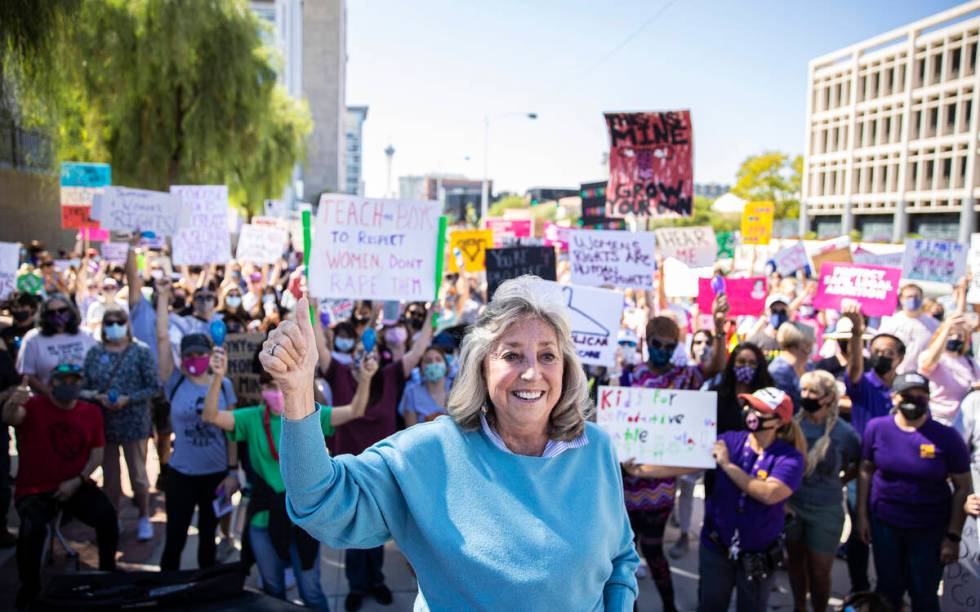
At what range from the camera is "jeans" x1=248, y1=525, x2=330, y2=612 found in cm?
414

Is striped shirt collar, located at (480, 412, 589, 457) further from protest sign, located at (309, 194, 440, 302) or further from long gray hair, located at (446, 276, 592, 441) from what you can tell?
protest sign, located at (309, 194, 440, 302)

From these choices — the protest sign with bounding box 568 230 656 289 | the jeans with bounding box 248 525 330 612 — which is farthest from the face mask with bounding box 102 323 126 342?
the protest sign with bounding box 568 230 656 289

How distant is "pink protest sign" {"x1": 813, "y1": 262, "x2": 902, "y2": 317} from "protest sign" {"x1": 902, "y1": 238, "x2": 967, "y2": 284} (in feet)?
8.36

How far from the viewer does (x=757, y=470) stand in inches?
152

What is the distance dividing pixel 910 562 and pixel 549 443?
3292 millimetres

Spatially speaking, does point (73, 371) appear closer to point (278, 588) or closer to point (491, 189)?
point (278, 588)

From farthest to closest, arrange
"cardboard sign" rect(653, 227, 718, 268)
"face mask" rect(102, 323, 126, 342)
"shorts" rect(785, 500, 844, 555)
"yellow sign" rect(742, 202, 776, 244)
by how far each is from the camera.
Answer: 1. "yellow sign" rect(742, 202, 776, 244)
2. "cardboard sign" rect(653, 227, 718, 268)
3. "face mask" rect(102, 323, 126, 342)
4. "shorts" rect(785, 500, 844, 555)

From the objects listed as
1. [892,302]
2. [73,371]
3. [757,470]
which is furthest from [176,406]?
[892,302]

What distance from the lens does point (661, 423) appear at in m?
4.35

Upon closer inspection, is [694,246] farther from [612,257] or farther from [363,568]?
[363,568]

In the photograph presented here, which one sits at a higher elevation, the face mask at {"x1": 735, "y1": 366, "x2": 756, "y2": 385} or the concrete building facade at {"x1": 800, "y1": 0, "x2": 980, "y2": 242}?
the concrete building facade at {"x1": 800, "y1": 0, "x2": 980, "y2": 242}

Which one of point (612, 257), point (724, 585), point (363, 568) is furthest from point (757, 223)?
point (363, 568)

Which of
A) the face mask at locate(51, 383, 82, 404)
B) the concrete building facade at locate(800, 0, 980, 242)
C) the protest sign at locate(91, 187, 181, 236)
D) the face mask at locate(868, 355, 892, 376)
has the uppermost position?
the concrete building facade at locate(800, 0, 980, 242)

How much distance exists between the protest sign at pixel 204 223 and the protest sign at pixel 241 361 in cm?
312
